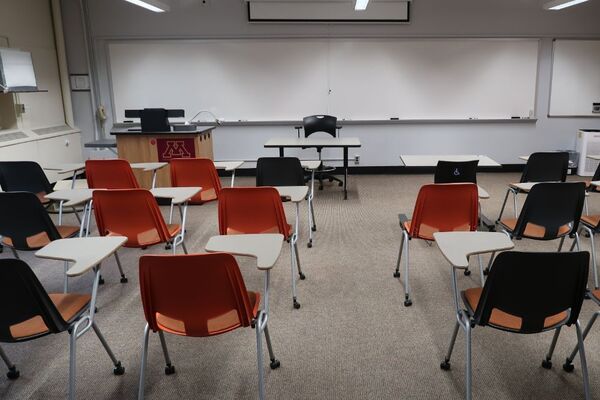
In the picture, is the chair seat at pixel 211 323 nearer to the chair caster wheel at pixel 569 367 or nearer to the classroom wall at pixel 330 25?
the chair caster wheel at pixel 569 367

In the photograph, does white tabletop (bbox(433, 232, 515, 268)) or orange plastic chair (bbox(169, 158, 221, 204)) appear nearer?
white tabletop (bbox(433, 232, 515, 268))

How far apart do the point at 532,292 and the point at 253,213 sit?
1.92 m

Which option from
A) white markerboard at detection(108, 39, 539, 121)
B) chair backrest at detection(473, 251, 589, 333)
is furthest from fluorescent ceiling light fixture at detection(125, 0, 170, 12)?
chair backrest at detection(473, 251, 589, 333)

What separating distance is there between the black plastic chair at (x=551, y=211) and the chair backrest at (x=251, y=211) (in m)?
1.74

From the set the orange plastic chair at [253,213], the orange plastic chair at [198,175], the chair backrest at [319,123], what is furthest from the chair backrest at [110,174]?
the chair backrest at [319,123]

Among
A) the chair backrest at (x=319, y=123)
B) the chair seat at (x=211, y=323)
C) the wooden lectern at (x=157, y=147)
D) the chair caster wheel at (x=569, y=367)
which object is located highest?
the chair backrest at (x=319, y=123)

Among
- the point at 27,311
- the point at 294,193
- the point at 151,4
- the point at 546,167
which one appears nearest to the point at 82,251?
the point at 27,311

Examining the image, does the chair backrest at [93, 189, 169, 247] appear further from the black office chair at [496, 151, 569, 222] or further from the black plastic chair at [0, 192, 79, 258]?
the black office chair at [496, 151, 569, 222]

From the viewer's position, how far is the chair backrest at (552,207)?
10.4ft

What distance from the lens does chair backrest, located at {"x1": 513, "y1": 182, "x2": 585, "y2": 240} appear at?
10.4 ft

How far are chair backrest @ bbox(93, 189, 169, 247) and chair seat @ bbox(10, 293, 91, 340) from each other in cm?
87

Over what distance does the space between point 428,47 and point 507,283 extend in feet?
A: 21.7

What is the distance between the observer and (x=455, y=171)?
4.18m

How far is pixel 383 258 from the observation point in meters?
4.14
